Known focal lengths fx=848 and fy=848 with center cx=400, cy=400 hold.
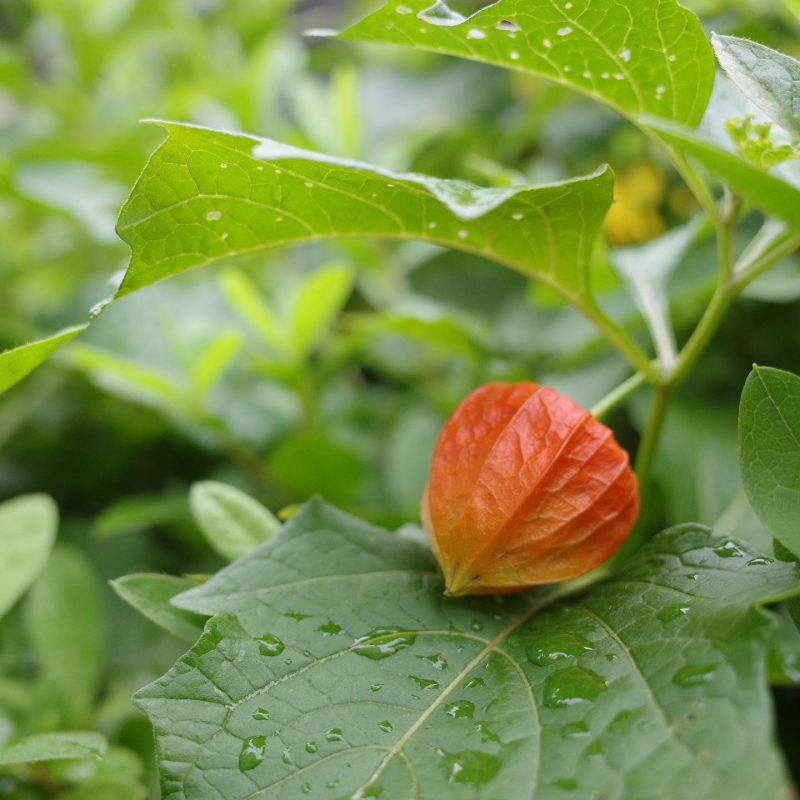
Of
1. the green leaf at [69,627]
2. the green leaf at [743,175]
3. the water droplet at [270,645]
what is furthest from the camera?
the green leaf at [69,627]

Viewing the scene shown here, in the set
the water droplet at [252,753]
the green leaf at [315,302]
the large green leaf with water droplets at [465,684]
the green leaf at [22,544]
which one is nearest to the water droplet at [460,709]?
the large green leaf with water droplets at [465,684]

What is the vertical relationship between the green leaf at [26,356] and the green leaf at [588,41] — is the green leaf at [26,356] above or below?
below

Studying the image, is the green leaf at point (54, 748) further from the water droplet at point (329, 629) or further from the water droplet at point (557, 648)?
the water droplet at point (557, 648)

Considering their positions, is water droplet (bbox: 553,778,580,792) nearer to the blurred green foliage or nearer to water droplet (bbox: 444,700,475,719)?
water droplet (bbox: 444,700,475,719)

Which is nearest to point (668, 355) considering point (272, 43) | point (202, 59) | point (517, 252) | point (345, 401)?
point (517, 252)

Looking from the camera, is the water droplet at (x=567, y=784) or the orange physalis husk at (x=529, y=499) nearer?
the water droplet at (x=567, y=784)

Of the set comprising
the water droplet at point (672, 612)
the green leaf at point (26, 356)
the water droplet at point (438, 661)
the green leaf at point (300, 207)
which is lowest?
the water droplet at point (438, 661)
